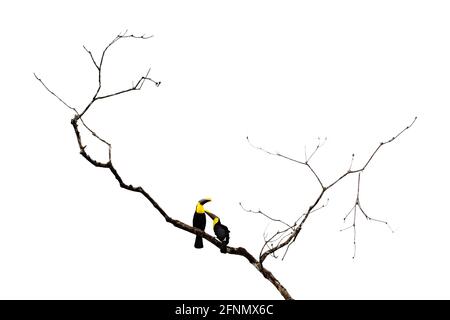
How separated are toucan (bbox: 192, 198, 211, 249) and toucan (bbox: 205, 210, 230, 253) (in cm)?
7

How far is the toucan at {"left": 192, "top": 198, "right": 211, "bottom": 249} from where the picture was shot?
3205 mm

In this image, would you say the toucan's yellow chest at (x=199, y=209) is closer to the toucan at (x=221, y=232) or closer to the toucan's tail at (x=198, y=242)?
the toucan at (x=221, y=232)

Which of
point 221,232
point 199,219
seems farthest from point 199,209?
point 221,232

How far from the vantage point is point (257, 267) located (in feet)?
10.7

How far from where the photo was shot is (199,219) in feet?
10.6

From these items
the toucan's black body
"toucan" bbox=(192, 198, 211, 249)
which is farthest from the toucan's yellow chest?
the toucan's black body

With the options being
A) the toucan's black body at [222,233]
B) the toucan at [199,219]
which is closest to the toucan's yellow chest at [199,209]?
the toucan at [199,219]

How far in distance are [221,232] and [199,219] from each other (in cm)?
17

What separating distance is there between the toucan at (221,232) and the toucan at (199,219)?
7 cm

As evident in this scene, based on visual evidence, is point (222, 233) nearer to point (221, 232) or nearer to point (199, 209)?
point (221, 232)

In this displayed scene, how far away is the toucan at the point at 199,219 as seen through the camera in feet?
10.5
